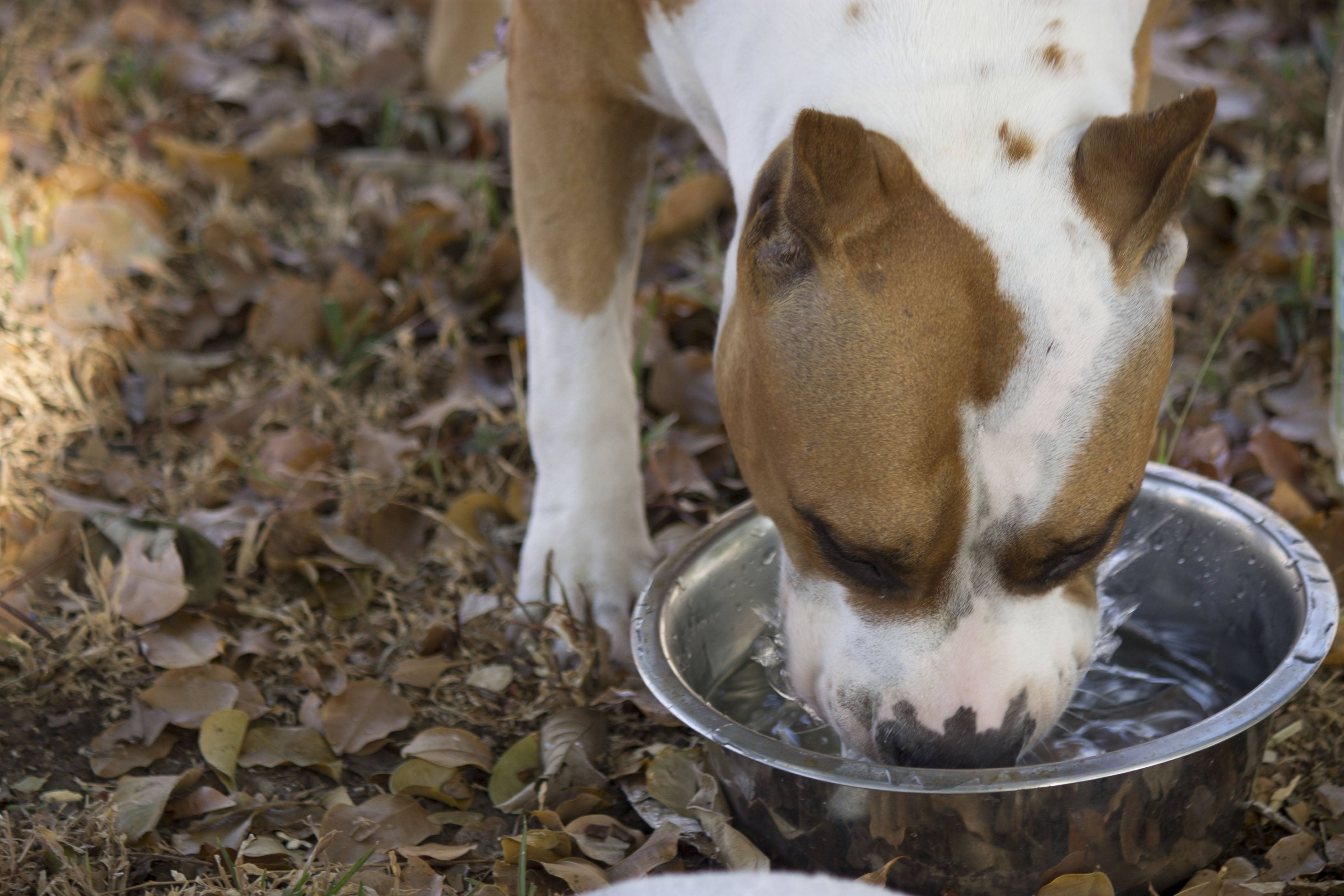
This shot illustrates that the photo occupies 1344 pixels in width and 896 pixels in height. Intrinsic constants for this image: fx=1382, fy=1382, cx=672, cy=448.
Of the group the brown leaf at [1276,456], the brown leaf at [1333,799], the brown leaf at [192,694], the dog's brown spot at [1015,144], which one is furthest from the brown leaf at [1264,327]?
the brown leaf at [192,694]

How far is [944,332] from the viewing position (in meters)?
1.62

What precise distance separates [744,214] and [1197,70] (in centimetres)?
282

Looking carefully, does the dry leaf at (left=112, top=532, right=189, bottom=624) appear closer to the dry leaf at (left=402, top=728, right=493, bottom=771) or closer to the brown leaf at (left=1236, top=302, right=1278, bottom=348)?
the dry leaf at (left=402, top=728, right=493, bottom=771)

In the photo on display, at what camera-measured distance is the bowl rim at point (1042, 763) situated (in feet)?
5.44

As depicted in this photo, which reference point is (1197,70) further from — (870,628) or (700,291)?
(870,628)

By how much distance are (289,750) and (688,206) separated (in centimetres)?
189

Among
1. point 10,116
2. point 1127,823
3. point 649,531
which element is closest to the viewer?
point 1127,823

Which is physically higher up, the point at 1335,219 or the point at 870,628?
the point at 1335,219

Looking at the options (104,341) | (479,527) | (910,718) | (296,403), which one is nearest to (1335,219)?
(910,718)

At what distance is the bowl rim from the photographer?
166 cm

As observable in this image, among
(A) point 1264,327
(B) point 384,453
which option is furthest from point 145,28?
(A) point 1264,327

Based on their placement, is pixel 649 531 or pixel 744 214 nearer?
pixel 744 214

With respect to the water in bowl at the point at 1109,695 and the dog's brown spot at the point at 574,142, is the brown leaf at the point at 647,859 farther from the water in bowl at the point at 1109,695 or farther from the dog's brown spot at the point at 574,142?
the dog's brown spot at the point at 574,142

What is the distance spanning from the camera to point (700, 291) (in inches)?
132
